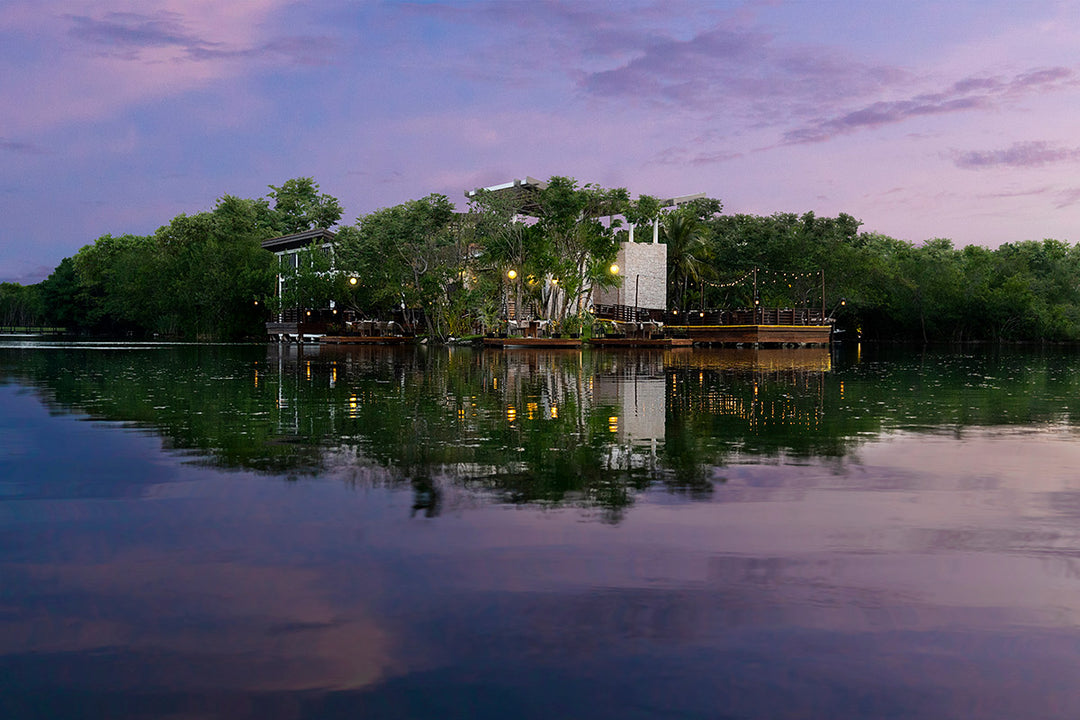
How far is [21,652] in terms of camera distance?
3381 mm

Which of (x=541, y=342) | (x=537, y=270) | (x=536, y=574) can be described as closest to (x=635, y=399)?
(x=536, y=574)

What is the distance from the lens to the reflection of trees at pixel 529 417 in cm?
750

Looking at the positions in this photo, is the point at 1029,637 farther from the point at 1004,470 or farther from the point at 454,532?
the point at 1004,470

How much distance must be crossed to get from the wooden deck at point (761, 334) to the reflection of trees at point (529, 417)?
1306 inches

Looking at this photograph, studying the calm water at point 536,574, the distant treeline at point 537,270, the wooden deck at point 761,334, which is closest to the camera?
the calm water at point 536,574

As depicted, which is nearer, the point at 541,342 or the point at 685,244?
the point at 541,342

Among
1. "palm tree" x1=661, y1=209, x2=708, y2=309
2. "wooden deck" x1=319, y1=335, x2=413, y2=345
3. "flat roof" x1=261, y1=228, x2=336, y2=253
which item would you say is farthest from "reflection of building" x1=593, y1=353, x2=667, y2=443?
"palm tree" x1=661, y1=209, x2=708, y2=309

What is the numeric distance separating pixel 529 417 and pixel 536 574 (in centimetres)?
749

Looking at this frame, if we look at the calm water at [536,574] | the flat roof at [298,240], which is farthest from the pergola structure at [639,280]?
the calm water at [536,574]

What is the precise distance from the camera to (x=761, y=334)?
56.2 metres

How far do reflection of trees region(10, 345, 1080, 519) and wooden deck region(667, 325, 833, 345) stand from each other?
33.2 metres

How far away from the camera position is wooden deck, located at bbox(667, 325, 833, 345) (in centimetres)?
5619

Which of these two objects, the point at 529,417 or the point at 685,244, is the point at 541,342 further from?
the point at 529,417

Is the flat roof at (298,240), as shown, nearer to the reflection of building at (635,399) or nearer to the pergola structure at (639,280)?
the pergola structure at (639,280)
